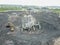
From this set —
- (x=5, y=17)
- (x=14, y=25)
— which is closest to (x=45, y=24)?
(x=14, y=25)

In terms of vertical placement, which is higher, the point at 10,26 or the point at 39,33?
the point at 10,26

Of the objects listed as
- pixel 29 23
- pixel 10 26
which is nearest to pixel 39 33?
pixel 29 23

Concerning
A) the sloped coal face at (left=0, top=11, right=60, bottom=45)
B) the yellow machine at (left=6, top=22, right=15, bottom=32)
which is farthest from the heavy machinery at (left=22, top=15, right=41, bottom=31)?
the yellow machine at (left=6, top=22, right=15, bottom=32)

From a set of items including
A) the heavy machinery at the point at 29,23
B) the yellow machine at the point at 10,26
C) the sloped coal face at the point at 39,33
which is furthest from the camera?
the heavy machinery at the point at 29,23

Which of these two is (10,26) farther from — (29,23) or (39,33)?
(39,33)

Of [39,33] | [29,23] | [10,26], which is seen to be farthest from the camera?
[29,23]

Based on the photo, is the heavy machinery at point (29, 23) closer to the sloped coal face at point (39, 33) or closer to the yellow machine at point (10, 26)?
the sloped coal face at point (39, 33)

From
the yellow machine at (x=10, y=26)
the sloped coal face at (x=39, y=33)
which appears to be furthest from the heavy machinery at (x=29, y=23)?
the yellow machine at (x=10, y=26)

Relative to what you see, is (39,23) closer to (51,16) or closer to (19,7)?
(51,16)
